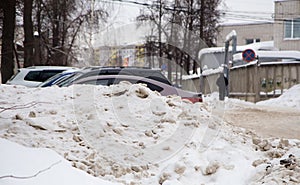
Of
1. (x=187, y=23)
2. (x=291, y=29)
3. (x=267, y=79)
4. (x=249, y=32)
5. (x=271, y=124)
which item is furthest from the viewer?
(x=249, y=32)

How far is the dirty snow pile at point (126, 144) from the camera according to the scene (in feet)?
12.3

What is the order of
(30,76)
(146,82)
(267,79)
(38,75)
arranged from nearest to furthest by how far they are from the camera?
(146,82)
(30,76)
(38,75)
(267,79)

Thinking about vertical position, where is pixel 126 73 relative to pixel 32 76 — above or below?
above

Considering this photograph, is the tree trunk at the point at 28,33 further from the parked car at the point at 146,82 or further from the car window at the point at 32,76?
the parked car at the point at 146,82

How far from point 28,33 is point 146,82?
1252 cm

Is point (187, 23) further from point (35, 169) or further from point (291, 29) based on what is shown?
point (35, 169)

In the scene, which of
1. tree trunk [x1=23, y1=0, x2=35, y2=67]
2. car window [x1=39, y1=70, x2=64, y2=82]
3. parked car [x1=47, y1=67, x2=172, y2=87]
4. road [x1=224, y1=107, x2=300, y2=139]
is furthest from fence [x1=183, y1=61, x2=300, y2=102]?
tree trunk [x1=23, y1=0, x2=35, y2=67]

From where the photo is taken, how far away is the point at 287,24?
3291 centimetres

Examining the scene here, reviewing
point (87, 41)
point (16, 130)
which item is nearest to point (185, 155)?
point (16, 130)

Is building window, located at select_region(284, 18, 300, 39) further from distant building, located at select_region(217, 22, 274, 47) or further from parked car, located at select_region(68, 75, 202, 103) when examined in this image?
parked car, located at select_region(68, 75, 202, 103)

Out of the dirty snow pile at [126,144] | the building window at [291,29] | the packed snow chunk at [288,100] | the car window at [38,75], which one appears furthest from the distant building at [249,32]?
the dirty snow pile at [126,144]

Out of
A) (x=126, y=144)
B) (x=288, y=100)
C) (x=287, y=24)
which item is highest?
(x=287, y=24)

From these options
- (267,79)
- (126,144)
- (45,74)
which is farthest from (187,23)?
(126,144)

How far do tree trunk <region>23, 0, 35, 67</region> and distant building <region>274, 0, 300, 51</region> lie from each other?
21.2 meters
